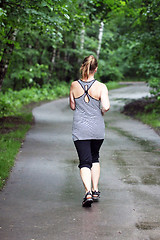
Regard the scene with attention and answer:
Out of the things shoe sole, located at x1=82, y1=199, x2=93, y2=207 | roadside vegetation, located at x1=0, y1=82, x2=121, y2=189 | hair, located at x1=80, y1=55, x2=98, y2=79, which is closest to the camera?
shoe sole, located at x1=82, y1=199, x2=93, y2=207

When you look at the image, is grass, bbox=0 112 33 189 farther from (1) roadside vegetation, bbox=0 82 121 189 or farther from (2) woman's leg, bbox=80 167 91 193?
(2) woman's leg, bbox=80 167 91 193

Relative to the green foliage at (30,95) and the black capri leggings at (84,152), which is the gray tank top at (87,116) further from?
the green foliage at (30,95)

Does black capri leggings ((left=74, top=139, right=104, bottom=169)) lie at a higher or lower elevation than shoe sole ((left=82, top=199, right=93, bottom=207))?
higher

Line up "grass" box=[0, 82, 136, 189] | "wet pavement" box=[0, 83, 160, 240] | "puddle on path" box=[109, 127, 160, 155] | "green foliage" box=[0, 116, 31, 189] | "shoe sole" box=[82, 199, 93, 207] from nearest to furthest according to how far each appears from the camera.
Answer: "wet pavement" box=[0, 83, 160, 240], "shoe sole" box=[82, 199, 93, 207], "green foliage" box=[0, 116, 31, 189], "grass" box=[0, 82, 136, 189], "puddle on path" box=[109, 127, 160, 155]

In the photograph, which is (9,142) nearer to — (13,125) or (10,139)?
(10,139)

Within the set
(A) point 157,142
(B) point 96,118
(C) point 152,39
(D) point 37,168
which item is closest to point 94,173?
(B) point 96,118

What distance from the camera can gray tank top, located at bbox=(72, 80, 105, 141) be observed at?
5512 mm

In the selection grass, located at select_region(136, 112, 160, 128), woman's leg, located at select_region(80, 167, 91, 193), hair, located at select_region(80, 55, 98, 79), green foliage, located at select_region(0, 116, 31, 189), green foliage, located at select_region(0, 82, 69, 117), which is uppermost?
hair, located at select_region(80, 55, 98, 79)

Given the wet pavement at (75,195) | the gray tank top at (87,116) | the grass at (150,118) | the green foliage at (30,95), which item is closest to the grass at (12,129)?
the green foliage at (30,95)

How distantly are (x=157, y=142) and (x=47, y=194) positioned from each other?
17.6 ft

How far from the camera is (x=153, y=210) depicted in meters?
5.23

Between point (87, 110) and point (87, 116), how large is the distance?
0.27ft

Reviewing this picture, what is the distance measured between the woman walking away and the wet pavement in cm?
54

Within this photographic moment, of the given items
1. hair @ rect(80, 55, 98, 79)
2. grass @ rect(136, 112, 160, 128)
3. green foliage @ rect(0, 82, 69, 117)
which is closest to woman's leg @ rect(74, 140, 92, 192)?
hair @ rect(80, 55, 98, 79)
